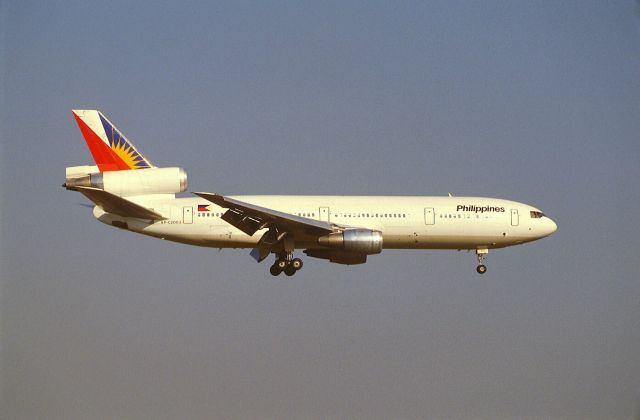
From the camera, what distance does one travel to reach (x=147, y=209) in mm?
42812

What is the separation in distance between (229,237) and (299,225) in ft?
11.9

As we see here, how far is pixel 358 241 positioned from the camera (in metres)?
42.2

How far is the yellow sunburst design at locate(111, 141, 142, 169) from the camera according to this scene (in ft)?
147

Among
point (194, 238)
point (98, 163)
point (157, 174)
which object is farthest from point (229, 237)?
point (98, 163)

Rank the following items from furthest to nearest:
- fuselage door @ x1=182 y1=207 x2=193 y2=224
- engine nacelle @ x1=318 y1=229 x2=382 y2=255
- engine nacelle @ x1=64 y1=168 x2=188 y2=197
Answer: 1. fuselage door @ x1=182 y1=207 x2=193 y2=224
2. engine nacelle @ x1=64 y1=168 x2=188 y2=197
3. engine nacelle @ x1=318 y1=229 x2=382 y2=255

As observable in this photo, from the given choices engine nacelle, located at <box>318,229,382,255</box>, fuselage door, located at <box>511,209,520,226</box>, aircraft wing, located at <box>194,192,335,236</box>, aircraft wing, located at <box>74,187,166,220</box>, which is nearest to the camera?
aircraft wing, located at <box>194,192,335,236</box>

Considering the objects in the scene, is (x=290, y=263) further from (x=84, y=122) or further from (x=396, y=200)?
(x=84, y=122)

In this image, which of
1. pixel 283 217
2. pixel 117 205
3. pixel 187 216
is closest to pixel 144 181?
pixel 117 205

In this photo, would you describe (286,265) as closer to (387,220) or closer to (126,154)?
(387,220)

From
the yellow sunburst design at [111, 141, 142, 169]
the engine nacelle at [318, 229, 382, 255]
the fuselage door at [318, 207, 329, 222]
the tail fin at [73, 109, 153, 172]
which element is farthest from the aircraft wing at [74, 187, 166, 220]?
the engine nacelle at [318, 229, 382, 255]

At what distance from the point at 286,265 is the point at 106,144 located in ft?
33.3

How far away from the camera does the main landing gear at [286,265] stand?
44.8 meters

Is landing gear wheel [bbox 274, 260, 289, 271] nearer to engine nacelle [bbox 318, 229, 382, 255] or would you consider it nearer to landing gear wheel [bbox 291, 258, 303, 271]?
landing gear wheel [bbox 291, 258, 303, 271]

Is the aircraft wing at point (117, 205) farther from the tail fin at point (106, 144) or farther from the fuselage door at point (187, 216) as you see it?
the tail fin at point (106, 144)
